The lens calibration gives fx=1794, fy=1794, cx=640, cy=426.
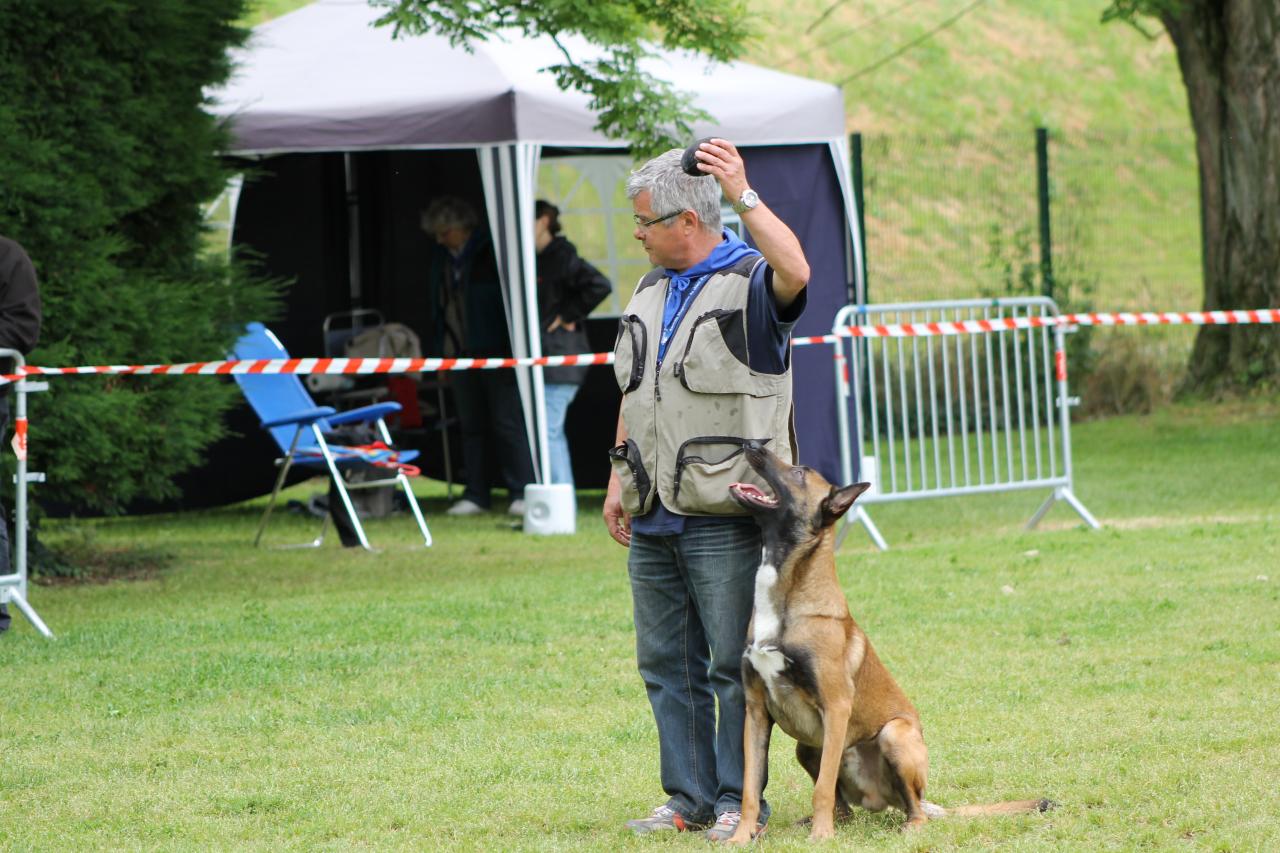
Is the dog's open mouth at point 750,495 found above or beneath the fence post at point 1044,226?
beneath

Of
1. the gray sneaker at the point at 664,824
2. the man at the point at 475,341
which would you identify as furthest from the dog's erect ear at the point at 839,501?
the man at the point at 475,341

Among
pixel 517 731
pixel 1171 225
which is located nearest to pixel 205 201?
pixel 517 731

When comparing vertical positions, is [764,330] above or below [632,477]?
above

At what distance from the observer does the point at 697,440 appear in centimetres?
441

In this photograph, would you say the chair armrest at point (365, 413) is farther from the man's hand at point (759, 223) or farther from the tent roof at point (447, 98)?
the man's hand at point (759, 223)

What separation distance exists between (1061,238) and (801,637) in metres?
15.9

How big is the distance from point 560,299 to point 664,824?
741cm

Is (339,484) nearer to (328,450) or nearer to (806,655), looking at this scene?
(328,450)

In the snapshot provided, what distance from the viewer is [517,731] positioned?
19.4 feet

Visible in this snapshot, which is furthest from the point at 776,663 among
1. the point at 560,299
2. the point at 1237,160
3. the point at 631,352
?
the point at 1237,160

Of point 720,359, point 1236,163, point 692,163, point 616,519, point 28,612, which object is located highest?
point 1236,163

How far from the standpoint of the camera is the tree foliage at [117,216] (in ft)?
28.8

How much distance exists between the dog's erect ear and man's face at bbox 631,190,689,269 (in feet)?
2.29

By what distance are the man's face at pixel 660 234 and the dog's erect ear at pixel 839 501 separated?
2.29ft
